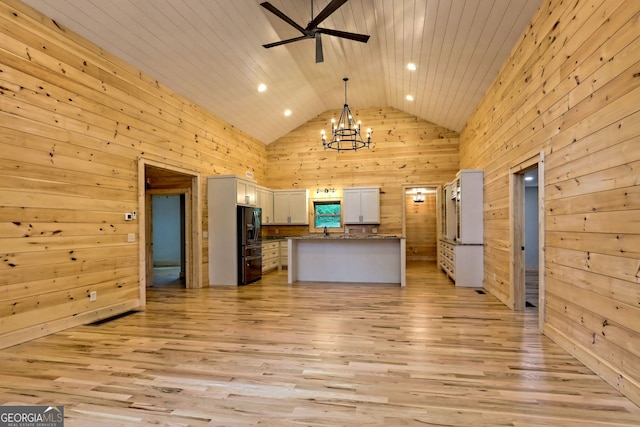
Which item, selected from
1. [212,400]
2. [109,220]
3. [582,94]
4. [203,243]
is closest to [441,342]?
[212,400]

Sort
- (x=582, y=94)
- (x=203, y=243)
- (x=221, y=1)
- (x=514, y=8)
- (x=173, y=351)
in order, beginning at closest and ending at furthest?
1. (x=582, y=94)
2. (x=173, y=351)
3. (x=514, y=8)
4. (x=221, y=1)
5. (x=203, y=243)

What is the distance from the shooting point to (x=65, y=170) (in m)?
3.93

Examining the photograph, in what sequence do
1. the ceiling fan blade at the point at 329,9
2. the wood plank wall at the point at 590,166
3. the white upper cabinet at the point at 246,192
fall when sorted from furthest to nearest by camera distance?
the white upper cabinet at the point at 246,192 → the ceiling fan blade at the point at 329,9 → the wood plank wall at the point at 590,166

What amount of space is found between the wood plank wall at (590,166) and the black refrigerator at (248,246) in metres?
4.89

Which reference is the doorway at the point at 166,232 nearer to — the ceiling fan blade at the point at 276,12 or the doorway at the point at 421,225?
the doorway at the point at 421,225

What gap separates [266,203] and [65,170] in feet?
A: 17.7

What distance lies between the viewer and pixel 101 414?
2.14m

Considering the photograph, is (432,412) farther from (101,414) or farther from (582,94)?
(582,94)

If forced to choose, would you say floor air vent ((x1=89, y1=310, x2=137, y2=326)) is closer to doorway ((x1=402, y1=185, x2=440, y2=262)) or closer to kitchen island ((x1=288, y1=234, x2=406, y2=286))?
kitchen island ((x1=288, y1=234, x2=406, y2=286))

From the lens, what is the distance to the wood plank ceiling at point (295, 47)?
4.11m

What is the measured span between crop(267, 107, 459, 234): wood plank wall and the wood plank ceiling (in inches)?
38.7

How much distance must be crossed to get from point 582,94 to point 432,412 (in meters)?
2.83

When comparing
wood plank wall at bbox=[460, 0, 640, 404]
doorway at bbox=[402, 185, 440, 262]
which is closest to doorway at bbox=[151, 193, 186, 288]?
doorway at bbox=[402, 185, 440, 262]

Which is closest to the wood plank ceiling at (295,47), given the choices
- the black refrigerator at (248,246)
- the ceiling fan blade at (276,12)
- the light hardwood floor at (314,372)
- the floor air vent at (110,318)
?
the ceiling fan blade at (276,12)
